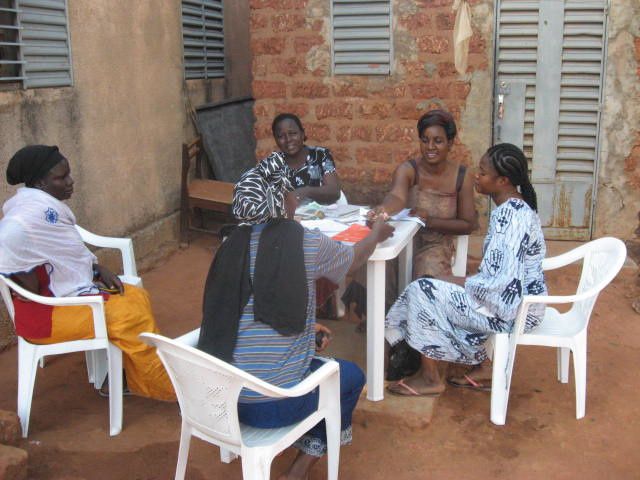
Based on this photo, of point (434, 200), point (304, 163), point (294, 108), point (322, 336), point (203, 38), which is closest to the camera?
point (322, 336)

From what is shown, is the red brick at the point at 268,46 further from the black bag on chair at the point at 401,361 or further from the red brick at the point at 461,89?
the black bag on chair at the point at 401,361

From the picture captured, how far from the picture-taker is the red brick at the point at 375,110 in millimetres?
5852

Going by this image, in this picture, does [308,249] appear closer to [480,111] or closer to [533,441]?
[533,441]

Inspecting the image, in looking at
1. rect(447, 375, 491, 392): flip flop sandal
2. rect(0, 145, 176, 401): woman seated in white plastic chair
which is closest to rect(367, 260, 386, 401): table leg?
rect(447, 375, 491, 392): flip flop sandal

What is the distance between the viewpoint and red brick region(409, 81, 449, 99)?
225 inches

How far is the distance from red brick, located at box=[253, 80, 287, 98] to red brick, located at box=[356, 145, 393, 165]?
0.80 m

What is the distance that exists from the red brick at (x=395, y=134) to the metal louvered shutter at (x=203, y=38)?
233cm

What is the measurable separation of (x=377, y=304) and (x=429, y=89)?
2.81 meters

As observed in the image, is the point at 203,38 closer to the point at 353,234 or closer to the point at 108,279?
the point at 108,279

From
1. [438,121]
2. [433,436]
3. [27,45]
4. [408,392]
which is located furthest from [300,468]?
[27,45]

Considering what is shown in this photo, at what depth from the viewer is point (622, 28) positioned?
543 centimetres

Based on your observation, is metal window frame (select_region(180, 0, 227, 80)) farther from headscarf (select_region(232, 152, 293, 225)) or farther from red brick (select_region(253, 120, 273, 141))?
headscarf (select_region(232, 152, 293, 225))

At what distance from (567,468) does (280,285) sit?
1.58m

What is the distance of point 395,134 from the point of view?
19.2ft
